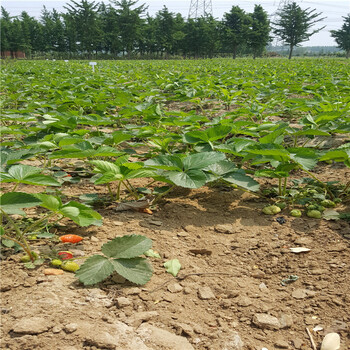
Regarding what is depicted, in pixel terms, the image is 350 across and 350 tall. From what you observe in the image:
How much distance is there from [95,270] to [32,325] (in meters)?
0.28

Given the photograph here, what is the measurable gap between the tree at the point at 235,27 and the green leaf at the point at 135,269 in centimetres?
3803

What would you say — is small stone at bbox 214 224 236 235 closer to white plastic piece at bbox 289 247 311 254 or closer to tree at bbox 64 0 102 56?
white plastic piece at bbox 289 247 311 254

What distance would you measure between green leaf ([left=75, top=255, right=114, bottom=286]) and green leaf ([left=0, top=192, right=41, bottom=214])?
10.5 inches

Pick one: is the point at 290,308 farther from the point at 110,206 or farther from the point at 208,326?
the point at 110,206

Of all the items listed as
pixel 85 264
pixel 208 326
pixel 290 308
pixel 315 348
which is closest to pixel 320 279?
pixel 290 308

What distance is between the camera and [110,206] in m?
1.86

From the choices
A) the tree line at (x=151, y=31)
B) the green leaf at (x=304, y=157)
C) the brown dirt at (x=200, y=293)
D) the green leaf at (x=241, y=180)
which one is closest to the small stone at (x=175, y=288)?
the brown dirt at (x=200, y=293)

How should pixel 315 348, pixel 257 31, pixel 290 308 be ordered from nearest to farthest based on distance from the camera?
pixel 315 348
pixel 290 308
pixel 257 31

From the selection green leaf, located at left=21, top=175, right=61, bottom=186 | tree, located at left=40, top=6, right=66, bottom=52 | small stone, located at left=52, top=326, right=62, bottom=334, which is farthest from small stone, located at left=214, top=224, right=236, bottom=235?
tree, located at left=40, top=6, right=66, bottom=52

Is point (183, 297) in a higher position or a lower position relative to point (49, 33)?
lower

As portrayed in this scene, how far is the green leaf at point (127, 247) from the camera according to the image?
48.4 inches

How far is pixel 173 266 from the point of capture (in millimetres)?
1331

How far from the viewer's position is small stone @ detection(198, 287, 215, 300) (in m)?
1.21

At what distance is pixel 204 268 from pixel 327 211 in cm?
78
